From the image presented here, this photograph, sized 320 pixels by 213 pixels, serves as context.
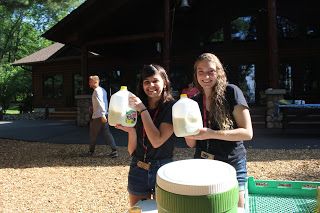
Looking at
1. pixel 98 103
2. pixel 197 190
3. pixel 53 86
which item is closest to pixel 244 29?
pixel 98 103

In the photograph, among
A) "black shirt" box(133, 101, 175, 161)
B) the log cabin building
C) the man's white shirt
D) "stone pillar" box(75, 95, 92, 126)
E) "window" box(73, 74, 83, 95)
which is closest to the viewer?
"black shirt" box(133, 101, 175, 161)

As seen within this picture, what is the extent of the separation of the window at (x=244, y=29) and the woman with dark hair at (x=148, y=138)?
13151 mm

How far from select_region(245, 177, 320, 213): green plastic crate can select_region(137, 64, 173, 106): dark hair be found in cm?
80

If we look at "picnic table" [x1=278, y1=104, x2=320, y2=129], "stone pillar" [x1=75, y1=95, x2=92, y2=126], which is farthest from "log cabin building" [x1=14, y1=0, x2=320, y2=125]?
"picnic table" [x1=278, y1=104, x2=320, y2=129]

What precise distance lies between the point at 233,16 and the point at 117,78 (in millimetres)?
6363

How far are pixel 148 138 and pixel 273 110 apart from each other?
888cm

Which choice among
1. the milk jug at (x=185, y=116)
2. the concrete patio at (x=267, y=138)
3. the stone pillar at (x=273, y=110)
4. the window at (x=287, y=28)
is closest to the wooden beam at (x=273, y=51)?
the stone pillar at (x=273, y=110)

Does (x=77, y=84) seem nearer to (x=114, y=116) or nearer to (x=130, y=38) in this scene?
(x=130, y=38)

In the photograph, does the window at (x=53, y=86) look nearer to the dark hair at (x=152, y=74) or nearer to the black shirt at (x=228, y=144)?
the dark hair at (x=152, y=74)

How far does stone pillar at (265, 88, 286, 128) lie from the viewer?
1029 centimetres

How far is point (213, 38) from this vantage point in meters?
15.1

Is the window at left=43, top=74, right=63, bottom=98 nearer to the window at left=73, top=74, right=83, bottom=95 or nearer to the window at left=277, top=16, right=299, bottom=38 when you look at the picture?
the window at left=73, top=74, right=83, bottom=95

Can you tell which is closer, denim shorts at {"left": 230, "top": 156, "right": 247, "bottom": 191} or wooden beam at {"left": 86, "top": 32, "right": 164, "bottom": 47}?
denim shorts at {"left": 230, "top": 156, "right": 247, "bottom": 191}

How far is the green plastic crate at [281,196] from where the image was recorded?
7.29 feet
